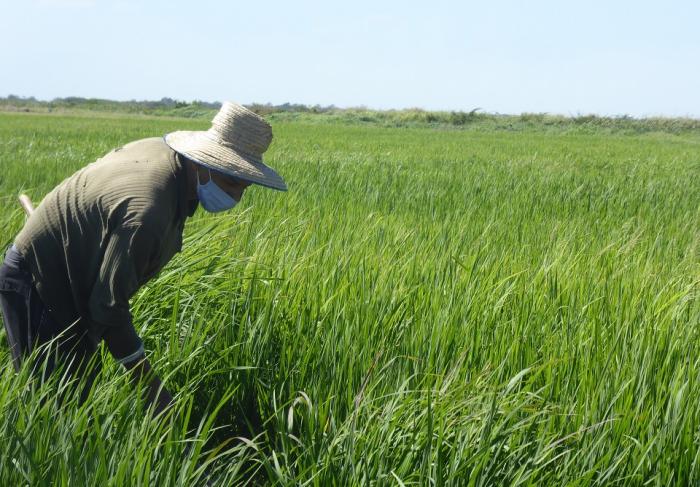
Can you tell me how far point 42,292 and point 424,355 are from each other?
3.65ft

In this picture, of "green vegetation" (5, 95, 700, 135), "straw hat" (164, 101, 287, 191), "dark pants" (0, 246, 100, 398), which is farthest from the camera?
"green vegetation" (5, 95, 700, 135)

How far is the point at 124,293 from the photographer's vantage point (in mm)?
1915

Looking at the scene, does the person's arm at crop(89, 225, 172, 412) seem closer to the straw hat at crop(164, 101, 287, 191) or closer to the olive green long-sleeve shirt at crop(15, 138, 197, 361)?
the olive green long-sleeve shirt at crop(15, 138, 197, 361)

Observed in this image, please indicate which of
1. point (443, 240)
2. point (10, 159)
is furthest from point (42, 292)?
point (10, 159)

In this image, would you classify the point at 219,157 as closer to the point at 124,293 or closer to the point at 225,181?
the point at 225,181

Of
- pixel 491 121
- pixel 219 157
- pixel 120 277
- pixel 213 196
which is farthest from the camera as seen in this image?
pixel 491 121

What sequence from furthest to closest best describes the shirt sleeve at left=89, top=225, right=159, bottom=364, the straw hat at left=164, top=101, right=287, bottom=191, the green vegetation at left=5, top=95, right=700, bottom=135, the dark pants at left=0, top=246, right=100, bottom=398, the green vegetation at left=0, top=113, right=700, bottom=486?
the green vegetation at left=5, top=95, right=700, bottom=135 < the dark pants at left=0, top=246, right=100, bottom=398 < the straw hat at left=164, top=101, right=287, bottom=191 < the shirt sleeve at left=89, top=225, right=159, bottom=364 < the green vegetation at left=0, top=113, right=700, bottom=486

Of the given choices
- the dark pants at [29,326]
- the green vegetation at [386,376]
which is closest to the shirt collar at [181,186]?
the green vegetation at [386,376]

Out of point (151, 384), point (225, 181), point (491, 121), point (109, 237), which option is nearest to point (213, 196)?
point (225, 181)

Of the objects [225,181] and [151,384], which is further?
[225,181]

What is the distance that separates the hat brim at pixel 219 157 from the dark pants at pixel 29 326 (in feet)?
1.87

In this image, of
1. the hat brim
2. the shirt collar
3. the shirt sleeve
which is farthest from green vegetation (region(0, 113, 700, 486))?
the hat brim

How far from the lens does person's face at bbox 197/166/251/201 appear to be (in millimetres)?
2092

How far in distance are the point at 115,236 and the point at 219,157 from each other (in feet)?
1.07
